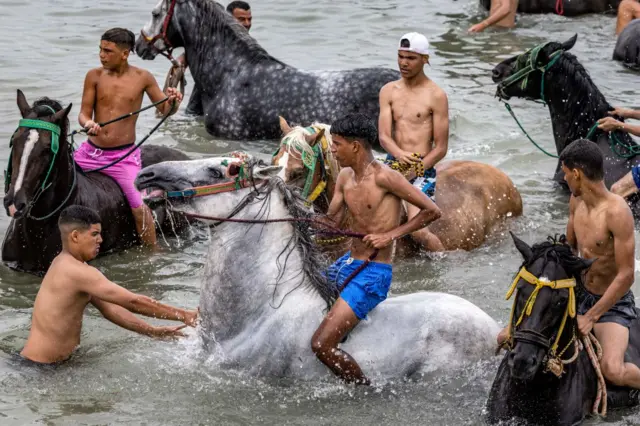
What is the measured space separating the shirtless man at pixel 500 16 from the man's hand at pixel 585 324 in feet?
38.5

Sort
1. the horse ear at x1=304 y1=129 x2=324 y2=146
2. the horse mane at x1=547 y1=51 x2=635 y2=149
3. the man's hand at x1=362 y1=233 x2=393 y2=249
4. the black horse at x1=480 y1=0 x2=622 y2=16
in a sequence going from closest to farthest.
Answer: the man's hand at x1=362 y1=233 x2=393 y2=249
the horse ear at x1=304 y1=129 x2=324 y2=146
the horse mane at x1=547 y1=51 x2=635 y2=149
the black horse at x1=480 y1=0 x2=622 y2=16

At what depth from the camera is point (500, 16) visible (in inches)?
687

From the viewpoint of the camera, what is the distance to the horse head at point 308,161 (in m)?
7.30

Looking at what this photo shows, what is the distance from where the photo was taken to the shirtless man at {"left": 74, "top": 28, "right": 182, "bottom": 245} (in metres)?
8.97

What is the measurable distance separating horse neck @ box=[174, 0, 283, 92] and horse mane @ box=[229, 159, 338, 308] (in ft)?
20.2

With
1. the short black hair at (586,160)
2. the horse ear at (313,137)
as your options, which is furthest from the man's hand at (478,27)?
the short black hair at (586,160)

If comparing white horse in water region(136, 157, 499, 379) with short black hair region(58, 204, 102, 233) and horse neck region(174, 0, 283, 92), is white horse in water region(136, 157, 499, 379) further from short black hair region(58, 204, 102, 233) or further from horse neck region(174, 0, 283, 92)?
horse neck region(174, 0, 283, 92)

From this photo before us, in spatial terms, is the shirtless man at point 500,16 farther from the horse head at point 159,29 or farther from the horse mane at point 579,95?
the horse mane at point 579,95

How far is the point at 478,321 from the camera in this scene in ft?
21.6

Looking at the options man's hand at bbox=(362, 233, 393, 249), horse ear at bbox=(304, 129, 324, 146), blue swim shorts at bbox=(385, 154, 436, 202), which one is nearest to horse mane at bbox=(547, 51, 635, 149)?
blue swim shorts at bbox=(385, 154, 436, 202)

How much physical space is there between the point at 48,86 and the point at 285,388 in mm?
9337

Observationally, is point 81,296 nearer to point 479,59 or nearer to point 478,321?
point 478,321

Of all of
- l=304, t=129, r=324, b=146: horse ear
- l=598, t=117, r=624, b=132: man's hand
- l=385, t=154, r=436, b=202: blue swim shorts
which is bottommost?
l=385, t=154, r=436, b=202: blue swim shorts

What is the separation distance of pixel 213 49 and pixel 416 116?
4.49 meters
